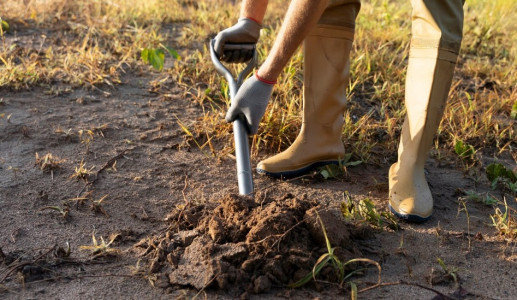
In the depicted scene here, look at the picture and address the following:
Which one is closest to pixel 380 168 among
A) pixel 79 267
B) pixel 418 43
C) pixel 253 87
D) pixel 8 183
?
pixel 418 43

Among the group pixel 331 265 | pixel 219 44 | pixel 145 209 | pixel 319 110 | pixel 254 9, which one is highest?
pixel 254 9

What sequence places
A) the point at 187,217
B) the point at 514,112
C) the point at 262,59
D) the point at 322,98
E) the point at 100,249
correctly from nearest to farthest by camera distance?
the point at 100,249 < the point at 187,217 < the point at 322,98 < the point at 514,112 < the point at 262,59

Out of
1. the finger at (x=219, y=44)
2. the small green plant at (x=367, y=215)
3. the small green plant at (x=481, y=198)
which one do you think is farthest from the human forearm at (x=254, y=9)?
the small green plant at (x=481, y=198)

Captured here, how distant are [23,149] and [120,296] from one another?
135 cm

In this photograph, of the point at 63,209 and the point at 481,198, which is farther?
the point at 481,198

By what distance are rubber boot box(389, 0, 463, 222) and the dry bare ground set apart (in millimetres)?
110

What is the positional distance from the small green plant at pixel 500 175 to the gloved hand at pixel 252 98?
1.22 metres

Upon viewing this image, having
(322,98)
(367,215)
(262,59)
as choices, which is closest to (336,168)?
(322,98)

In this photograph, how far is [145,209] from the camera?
2682mm

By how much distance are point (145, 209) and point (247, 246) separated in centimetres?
69

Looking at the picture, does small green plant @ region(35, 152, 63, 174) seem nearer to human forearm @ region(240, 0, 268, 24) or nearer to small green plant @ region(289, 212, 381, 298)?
human forearm @ region(240, 0, 268, 24)

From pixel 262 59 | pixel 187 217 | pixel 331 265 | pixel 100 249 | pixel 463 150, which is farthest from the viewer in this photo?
pixel 262 59

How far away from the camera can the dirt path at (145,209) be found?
2.14 m

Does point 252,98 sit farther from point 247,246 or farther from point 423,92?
point 423,92
